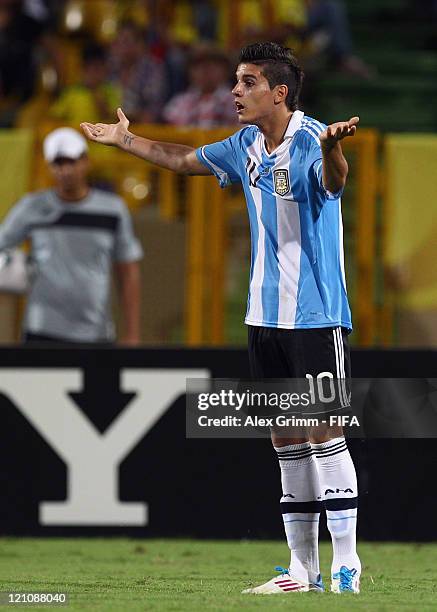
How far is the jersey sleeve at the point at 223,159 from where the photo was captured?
20.7 ft

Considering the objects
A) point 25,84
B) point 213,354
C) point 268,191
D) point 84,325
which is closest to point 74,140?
point 84,325

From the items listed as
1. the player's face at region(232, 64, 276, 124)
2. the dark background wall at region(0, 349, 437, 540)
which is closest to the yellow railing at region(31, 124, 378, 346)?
the dark background wall at region(0, 349, 437, 540)

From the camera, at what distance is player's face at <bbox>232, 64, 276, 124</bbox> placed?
19.8 ft

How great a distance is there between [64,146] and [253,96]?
3.24 m

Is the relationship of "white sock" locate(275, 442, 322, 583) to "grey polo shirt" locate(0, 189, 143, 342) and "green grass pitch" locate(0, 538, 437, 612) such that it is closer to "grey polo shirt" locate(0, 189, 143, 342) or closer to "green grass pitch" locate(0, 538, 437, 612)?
"green grass pitch" locate(0, 538, 437, 612)

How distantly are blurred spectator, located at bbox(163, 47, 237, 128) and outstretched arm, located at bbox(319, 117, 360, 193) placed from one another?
598 centimetres

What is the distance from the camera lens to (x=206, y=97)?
477 inches

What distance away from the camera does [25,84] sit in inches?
572

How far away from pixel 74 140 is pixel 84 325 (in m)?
1.18

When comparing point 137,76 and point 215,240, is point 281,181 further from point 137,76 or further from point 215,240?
point 137,76

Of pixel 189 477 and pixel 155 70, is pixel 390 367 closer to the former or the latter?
pixel 189 477

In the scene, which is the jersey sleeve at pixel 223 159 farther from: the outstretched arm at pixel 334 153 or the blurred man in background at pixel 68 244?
the blurred man in background at pixel 68 244

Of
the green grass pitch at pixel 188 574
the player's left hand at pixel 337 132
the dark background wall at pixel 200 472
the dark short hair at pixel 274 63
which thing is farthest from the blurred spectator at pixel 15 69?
the player's left hand at pixel 337 132

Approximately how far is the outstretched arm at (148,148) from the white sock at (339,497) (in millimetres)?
1381
